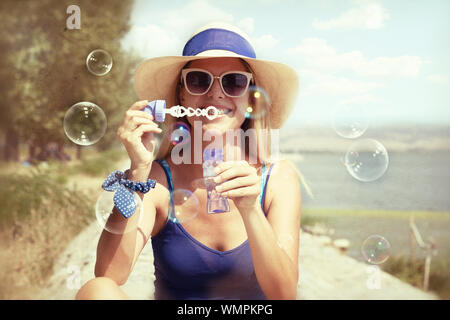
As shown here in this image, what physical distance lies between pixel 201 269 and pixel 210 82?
0.87 metres

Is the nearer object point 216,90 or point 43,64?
point 216,90

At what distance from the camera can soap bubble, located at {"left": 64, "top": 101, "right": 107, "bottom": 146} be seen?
2.55 meters

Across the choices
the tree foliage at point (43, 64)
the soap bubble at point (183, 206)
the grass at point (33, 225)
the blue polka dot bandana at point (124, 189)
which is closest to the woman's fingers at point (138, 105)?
the blue polka dot bandana at point (124, 189)

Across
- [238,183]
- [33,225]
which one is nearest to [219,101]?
[238,183]

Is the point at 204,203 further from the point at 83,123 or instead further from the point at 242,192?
the point at 83,123

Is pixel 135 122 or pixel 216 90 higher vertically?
pixel 216 90

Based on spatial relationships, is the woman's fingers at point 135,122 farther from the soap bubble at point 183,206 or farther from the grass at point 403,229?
the grass at point 403,229

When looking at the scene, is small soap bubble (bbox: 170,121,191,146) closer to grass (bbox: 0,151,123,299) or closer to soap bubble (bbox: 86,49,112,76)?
soap bubble (bbox: 86,49,112,76)

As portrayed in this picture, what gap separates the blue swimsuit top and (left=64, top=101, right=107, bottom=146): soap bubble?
1012mm

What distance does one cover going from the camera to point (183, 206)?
77.6 inches

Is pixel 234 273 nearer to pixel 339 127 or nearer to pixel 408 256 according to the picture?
pixel 339 127

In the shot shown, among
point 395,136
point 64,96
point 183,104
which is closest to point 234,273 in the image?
point 183,104

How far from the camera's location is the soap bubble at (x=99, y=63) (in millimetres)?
2973

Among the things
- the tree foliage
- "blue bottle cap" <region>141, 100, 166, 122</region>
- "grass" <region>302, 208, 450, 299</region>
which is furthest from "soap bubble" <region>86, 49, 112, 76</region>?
the tree foliage
